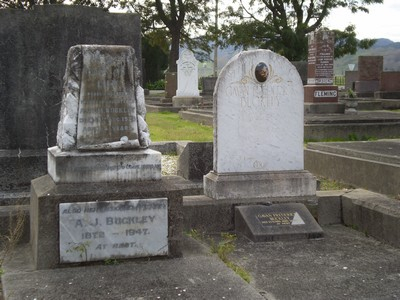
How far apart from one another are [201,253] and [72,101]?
5.03 ft

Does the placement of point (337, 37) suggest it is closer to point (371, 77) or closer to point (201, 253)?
point (371, 77)

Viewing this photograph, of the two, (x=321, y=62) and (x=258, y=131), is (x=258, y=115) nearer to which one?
(x=258, y=131)

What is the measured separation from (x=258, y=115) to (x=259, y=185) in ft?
2.34

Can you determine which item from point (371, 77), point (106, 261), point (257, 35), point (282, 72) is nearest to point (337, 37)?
point (257, 35)

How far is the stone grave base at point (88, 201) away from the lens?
13.3 feet

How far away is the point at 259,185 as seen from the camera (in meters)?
5.79

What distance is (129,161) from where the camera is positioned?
4367mm

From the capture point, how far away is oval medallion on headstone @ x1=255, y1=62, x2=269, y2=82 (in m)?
5.76

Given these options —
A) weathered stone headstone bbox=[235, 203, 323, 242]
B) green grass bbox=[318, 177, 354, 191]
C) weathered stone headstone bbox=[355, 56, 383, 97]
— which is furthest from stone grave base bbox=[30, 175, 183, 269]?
weathered stone headstone bbox=[355, 56, 383, 97]

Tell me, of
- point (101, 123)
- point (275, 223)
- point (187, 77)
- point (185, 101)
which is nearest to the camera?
point (101, 123)

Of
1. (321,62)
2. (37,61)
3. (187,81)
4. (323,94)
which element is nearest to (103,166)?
(37,61)

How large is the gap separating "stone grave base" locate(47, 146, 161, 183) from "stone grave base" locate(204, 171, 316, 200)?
1365mm

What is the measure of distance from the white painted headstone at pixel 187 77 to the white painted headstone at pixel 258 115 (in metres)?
18.4

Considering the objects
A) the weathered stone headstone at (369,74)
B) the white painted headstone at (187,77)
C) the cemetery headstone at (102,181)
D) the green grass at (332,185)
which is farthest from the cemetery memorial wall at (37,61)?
the weathered stone headstone at (369,74)
